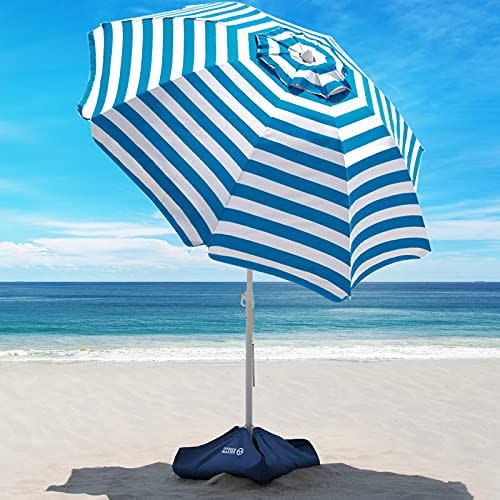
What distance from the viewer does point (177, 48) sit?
11.6 feet

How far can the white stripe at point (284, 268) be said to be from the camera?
320cm

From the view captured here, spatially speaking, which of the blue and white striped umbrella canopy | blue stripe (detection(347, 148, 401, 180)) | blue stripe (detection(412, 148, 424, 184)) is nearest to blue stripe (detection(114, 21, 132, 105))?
the blue and white striped umbrella canopy

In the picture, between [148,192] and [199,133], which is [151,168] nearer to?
[148,192]

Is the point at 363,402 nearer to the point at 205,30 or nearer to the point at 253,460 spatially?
the point at 253,460

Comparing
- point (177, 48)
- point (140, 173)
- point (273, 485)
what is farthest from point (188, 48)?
point (273, 485)

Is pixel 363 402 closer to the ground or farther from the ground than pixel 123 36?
closer to the ground

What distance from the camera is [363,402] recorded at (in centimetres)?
773

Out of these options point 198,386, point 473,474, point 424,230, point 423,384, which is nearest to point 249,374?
point 424,230

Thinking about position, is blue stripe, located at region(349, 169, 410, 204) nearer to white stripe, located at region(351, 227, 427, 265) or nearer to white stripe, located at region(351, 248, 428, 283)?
white stripe, located at region(351, 227, 427, 265)

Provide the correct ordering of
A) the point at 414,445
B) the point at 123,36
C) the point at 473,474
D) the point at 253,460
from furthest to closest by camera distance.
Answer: the point at 414,445, the point at 473,474, the point at 253,460, the point at 123,36

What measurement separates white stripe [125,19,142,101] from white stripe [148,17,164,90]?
75 mm

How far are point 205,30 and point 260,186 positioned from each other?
3.37 feet

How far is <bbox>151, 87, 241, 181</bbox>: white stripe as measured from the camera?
130 inches

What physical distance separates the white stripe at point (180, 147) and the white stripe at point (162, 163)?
0.08 m
